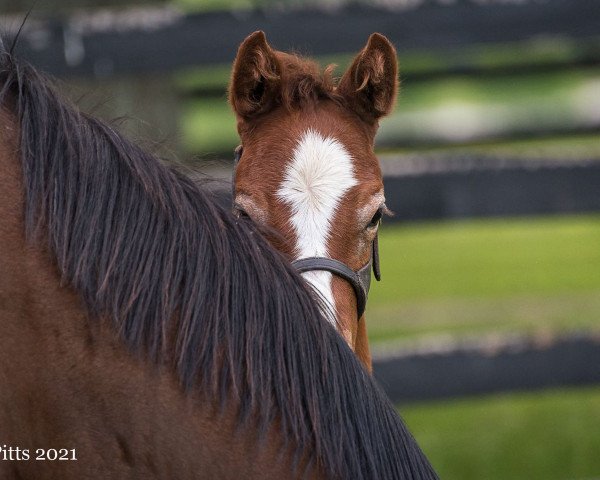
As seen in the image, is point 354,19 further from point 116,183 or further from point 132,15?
point 116,183

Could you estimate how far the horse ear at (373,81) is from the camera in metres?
2.45

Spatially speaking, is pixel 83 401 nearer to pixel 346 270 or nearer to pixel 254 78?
pixel 346 270

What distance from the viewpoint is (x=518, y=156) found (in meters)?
3.78

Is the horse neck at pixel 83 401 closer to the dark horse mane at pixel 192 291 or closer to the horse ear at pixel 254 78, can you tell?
the dark horse mane at pixel 192 291

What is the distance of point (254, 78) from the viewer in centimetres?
247

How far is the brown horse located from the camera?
2189 millimetres

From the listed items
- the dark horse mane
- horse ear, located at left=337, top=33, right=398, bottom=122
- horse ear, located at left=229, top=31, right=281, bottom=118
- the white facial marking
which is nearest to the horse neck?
the dark horse mane

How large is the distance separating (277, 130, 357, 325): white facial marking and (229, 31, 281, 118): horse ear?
192 millimetres

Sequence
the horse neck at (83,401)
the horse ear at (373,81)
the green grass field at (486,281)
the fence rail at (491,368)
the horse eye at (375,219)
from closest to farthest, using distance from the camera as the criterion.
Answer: the horse neck at (83,401) < the horse eye at (375,219) < the horse ear at (373,81) < the fence rail at (491,368) < the green grass field at (486,281)

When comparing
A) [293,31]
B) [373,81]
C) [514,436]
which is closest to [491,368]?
[514,436]

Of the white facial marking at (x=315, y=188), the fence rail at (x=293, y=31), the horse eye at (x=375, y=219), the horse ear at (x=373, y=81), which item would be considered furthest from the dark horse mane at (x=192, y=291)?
the fence rail at (x=293, y=31)

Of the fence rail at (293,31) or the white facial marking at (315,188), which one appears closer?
the white facial marking at (315,188)

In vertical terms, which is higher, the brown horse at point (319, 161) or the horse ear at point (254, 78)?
the horse ear at point (254, 78)

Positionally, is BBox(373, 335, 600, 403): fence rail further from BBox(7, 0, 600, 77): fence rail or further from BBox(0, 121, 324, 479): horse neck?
BBox(0, 121, 324, 479): horse neck
